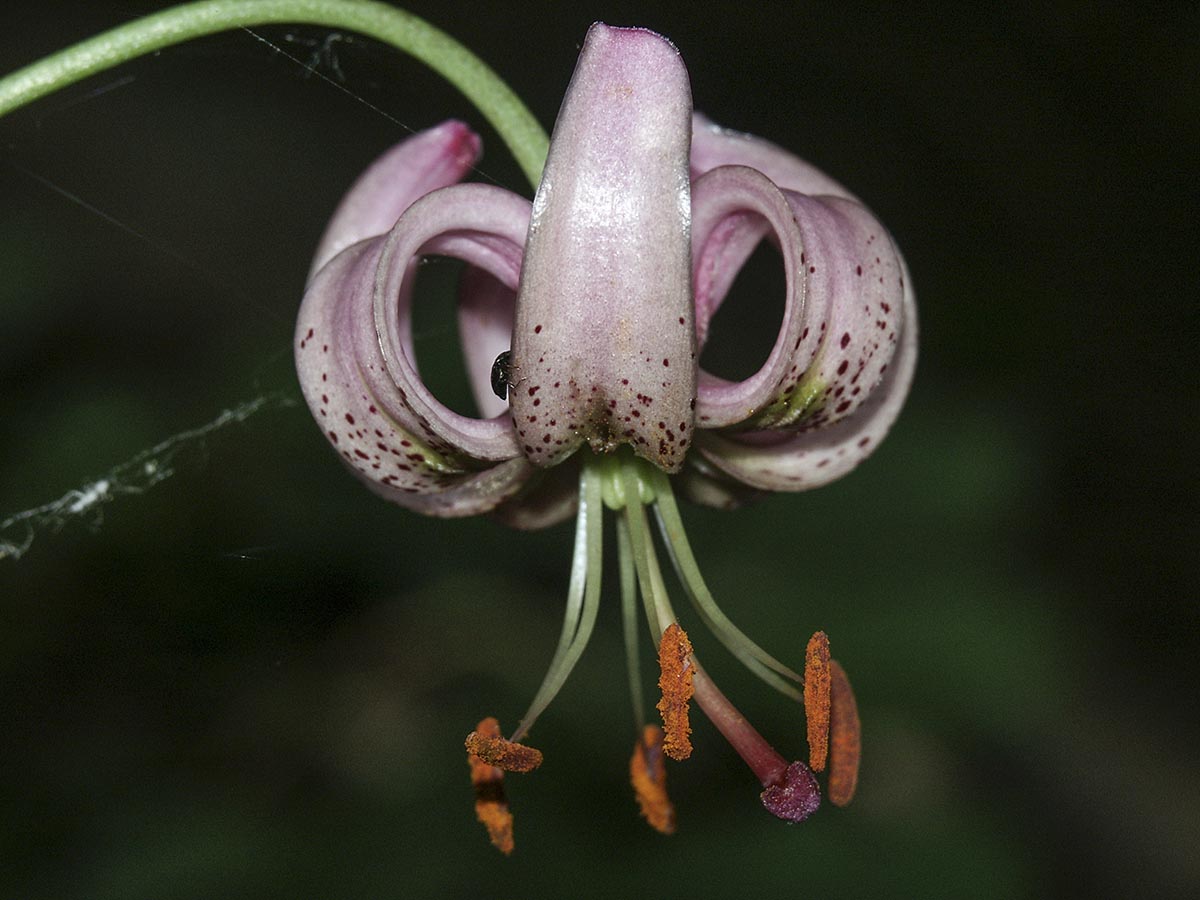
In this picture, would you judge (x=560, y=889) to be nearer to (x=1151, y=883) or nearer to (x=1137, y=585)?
(x=1151, y=883)

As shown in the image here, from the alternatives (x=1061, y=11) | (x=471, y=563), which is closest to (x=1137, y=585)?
(x=1061, y=11)

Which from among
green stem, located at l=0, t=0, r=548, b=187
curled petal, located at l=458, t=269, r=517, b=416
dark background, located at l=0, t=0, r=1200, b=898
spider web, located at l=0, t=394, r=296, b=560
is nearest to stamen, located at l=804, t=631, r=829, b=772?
curled petal, located at l=458, t=269, r=517, b=416

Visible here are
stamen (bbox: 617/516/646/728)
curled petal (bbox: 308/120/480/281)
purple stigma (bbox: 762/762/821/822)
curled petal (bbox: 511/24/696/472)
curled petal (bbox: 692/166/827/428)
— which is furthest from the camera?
stamen (bbox: 617/516/646/728)

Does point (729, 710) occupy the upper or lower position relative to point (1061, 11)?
lower

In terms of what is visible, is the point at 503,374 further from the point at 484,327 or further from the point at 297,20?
the point at 297,20

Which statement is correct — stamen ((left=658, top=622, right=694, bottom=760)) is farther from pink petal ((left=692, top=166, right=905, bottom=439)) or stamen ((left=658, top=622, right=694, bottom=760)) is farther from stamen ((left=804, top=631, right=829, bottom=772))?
pink petal ((left=692, top=166, right=905, bottom=439))

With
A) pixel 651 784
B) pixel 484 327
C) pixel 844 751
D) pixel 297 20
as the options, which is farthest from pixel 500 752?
pixel 297 20
